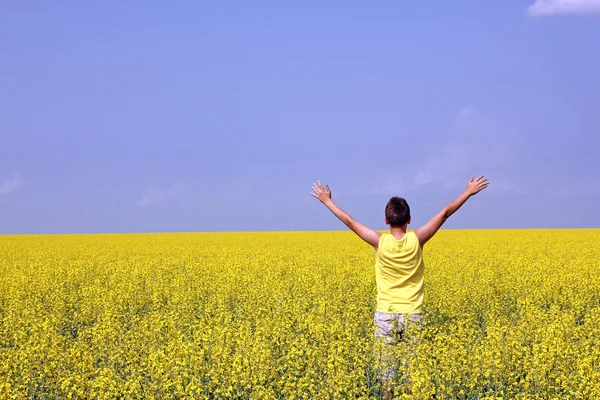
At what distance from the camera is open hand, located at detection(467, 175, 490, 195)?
5848 millimetres

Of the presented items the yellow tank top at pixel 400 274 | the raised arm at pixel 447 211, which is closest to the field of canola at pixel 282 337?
the yellow tank top at pixel 400 274

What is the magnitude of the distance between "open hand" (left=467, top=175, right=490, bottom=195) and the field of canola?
165cm

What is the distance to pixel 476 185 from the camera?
5.89m

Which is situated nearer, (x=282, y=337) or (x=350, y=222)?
(x=350, y=222)

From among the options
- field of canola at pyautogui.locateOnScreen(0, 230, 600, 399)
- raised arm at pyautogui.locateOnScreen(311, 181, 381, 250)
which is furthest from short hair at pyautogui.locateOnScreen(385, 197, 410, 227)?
field of canola at pyautogui.locateOnScreen(0, 230, 600, 399)

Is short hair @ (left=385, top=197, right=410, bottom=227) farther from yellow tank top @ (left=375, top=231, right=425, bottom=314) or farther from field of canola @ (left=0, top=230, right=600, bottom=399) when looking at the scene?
field of canola @ (left=0, top=230, right=600, bottom=399)

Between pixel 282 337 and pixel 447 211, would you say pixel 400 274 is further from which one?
pixel 282 337

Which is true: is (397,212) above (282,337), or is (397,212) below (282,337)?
above

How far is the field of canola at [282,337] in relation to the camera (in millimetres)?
5785

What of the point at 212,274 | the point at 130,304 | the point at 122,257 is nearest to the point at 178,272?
the point at 212,274

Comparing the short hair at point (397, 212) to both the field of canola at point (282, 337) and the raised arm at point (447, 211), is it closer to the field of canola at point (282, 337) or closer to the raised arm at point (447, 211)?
the raised arm at point (447, 211)

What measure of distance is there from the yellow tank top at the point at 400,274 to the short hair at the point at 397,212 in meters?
0.32

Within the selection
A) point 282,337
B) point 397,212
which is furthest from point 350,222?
point 282,337

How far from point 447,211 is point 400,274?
2.51 feet
